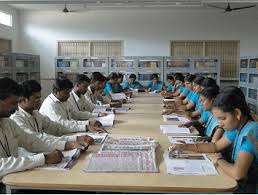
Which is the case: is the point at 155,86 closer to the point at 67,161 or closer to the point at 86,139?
the point at 86,139

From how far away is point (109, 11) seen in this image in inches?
394

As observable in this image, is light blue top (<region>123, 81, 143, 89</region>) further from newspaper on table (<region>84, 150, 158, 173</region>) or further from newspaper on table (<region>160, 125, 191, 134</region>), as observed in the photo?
newspaper on table (<region>84, 150, 158, 173</region>)

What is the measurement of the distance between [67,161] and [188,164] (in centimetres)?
65

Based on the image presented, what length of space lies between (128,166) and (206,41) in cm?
880

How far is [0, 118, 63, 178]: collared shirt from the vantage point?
1.69 metres

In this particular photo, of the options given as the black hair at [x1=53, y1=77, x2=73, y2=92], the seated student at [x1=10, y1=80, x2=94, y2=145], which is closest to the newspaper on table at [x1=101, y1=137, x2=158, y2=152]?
the seated student at [x1=10, y1=80, x2=94, y2=145]

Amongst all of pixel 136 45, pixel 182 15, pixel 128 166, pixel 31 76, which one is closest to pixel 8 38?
pixel 31 76

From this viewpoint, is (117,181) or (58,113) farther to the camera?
(58,113)

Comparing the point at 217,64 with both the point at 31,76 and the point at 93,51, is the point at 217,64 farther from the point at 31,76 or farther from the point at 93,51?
the point at 31,76

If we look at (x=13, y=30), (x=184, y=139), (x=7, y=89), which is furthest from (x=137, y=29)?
(x=7, y=89)

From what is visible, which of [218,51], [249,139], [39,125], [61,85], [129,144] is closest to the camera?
[249,139]

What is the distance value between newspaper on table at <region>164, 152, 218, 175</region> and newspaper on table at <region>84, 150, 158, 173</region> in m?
0.09

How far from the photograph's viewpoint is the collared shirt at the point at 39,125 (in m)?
2.28

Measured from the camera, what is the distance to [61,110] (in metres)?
3.13
